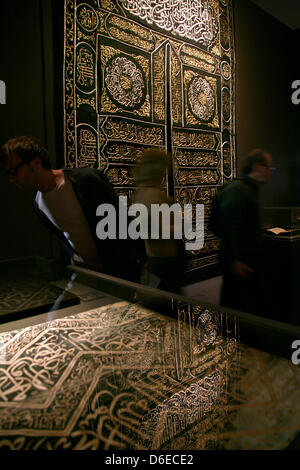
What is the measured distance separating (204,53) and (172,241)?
3278mm

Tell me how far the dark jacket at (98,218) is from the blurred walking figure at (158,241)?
313mm

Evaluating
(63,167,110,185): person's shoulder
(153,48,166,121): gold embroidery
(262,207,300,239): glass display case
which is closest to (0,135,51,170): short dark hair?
(63,167,110,185): person's shoulder

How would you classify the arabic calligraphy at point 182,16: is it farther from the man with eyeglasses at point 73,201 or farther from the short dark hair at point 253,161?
the man with eyeglasses at point 73,201

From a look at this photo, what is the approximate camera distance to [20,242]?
112 inches

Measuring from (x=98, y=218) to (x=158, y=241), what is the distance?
20.1 inches

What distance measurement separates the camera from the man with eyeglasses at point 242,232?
7.95 feet

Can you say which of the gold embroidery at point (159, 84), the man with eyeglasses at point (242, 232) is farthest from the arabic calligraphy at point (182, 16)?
the man with eyeglasses at point (242, 232)

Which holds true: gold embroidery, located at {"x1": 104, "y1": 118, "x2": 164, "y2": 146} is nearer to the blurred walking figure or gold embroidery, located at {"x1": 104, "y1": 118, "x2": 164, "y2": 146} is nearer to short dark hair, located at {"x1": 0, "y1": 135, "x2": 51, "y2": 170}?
the blurred walking figure

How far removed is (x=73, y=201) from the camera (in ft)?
7.09

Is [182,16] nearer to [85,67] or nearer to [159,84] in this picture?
[159,84]

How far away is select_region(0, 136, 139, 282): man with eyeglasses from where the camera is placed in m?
2.05

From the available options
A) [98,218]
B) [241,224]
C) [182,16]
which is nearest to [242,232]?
[241,224]
